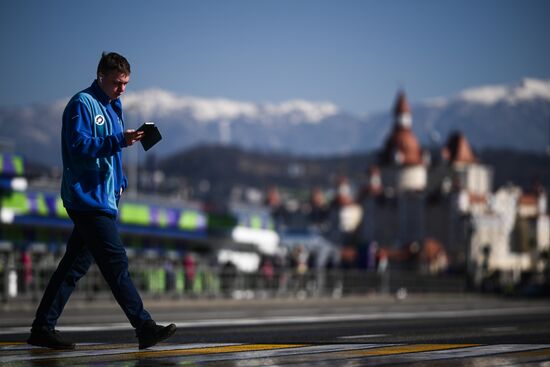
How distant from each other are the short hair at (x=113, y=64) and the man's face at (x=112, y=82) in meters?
0.02

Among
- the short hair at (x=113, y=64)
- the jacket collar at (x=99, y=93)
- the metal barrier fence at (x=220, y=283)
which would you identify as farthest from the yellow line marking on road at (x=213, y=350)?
the metal barrier fence at (x=220, y=283)

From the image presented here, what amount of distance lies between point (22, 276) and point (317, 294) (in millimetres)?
12809

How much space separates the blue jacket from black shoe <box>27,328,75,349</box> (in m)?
0.78

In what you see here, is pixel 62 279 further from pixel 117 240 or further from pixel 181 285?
pixel 181 285

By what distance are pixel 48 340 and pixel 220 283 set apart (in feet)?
81.4

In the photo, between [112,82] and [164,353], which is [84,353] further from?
[112,82]

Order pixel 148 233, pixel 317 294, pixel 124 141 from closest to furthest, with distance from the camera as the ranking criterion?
1. pixel 124 141
2. pixel 317 294
3. pixel 148 233

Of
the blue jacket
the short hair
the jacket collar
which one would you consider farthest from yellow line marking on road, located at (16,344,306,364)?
the short hair

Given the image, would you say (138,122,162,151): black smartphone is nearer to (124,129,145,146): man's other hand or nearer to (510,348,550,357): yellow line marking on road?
(124,129,145,146): man's other hand

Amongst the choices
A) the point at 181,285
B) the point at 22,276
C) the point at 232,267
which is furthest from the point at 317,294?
the point at 22,276

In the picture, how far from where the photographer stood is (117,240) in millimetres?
7562

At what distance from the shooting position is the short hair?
25.0ft

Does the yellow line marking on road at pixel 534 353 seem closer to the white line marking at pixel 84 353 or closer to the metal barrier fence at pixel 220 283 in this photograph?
the white line marking at pixel 84 353

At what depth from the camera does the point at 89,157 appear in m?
7.48
